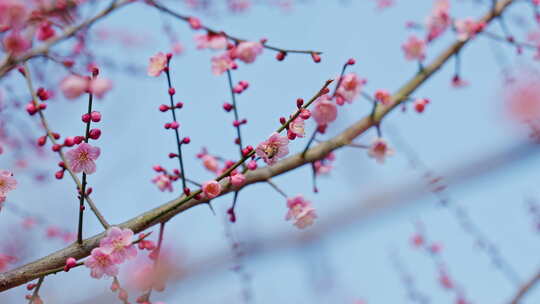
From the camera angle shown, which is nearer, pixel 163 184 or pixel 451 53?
pixel 163 184

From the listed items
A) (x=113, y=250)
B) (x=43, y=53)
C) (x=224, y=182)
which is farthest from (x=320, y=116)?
(x=43, y=53)

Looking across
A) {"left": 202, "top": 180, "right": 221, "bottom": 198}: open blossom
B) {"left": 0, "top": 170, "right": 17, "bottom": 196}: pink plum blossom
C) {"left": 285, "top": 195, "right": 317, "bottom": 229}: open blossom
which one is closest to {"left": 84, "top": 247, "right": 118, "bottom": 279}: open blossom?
{"left": 202, "top": 180, "right": 221, "bottom": 198}: open blossom

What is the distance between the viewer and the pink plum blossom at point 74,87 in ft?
5.76

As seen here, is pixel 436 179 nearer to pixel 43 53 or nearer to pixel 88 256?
pixel 88 256

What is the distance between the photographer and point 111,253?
191cm

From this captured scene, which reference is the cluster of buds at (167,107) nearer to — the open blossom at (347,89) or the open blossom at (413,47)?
the open blossom at (347,89)

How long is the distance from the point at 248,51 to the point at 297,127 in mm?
911

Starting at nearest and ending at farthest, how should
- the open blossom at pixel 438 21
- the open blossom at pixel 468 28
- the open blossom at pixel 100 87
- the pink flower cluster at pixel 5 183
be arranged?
1. the open blossom at pixel 100 87
2. the pink flower cluster at pixel 5 183
3. the open blossom at pixel 468 28
4. the open blossom at pixel 438 21

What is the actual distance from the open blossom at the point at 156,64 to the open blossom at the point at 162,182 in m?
0.61

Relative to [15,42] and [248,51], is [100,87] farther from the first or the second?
[248,51]

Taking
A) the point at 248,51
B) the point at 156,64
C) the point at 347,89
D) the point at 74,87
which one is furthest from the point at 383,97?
the point at 74,87

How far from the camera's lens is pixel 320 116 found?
2.62 metres

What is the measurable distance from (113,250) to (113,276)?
18cm

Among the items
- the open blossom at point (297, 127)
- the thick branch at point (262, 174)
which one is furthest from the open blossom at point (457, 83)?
the open blossom at point (297, 127)
